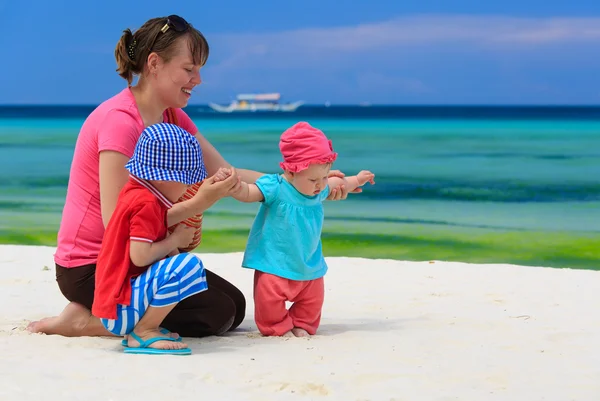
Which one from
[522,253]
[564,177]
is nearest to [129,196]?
[522,253]

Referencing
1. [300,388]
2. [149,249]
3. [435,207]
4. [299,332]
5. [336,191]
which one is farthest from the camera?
[435,207]

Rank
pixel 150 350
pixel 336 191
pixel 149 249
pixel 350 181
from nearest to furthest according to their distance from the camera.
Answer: pixel 149 249 → pixel 150 350 → pixel 336 191 → pixel 350 181

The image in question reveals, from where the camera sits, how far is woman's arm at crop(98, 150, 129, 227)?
3.65 m

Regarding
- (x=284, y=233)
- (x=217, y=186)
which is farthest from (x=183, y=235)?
(x=284, y=233)

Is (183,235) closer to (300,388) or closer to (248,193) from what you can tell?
(248,193)

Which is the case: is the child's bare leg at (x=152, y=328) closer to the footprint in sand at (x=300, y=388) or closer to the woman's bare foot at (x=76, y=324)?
the woman's bare foot at (x=76, y=324)

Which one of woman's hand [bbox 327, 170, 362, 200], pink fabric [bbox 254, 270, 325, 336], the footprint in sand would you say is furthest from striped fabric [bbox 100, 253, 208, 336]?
woman's hand [bbox 327, 170, 362, 200]

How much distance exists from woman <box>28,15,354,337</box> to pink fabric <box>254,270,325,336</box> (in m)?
0.17

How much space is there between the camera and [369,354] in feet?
12.0

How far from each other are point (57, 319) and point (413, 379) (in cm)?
170

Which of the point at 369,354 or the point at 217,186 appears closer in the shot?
the point at 217,186

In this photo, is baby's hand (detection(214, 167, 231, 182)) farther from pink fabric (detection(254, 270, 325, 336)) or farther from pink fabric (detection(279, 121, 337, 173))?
pink fabric (detection(254, 270, 325, 336))

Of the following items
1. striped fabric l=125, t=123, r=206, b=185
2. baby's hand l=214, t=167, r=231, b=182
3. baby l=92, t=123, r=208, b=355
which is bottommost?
baby l=92, t=123, r=208, b=355

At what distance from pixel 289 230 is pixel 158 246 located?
695 millimetres
